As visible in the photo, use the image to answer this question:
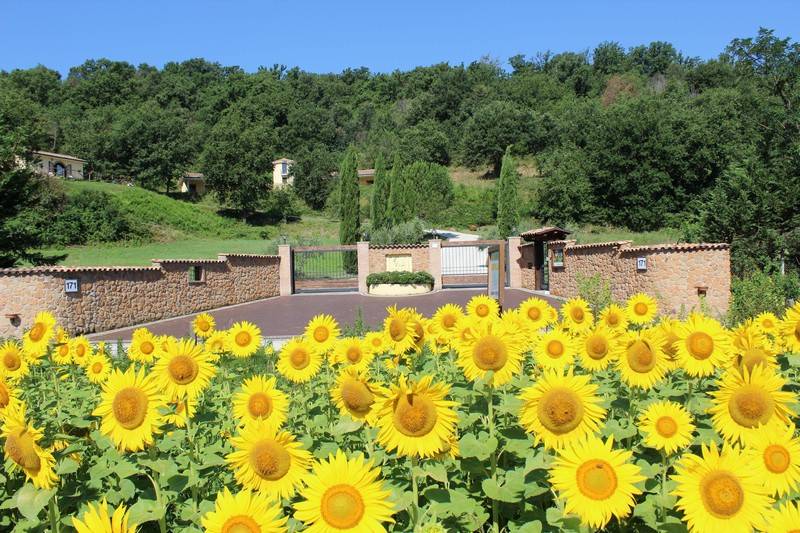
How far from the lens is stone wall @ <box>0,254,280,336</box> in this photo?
1588 centimetres

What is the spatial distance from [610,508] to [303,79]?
80.9m

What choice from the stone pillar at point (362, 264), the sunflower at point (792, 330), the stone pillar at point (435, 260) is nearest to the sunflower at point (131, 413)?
the sunflower at point (792, 330)

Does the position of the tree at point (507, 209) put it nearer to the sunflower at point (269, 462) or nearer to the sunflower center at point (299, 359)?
the sunflower center at point (299, 359)

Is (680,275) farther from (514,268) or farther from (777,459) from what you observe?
(777,459)

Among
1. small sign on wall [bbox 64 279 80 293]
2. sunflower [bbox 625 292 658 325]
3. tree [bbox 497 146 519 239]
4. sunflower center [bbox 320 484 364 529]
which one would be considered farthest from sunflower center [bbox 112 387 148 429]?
tree [bbox 497 146 519 239]

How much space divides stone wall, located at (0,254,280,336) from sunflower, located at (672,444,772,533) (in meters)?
15.7

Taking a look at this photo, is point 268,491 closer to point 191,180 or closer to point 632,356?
point 632,356

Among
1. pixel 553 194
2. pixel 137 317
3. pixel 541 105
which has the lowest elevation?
pixel 137 317

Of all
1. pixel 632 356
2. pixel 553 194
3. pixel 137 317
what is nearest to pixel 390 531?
pixel 632 356

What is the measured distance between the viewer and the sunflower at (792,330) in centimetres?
321

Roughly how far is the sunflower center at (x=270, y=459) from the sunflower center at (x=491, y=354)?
0.94 m

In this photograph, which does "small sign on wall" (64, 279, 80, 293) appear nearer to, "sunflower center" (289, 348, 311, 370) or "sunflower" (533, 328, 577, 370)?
"sunflower center" (289, 348, 311, 370)

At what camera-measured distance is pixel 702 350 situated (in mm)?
2865

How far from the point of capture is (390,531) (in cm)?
176
